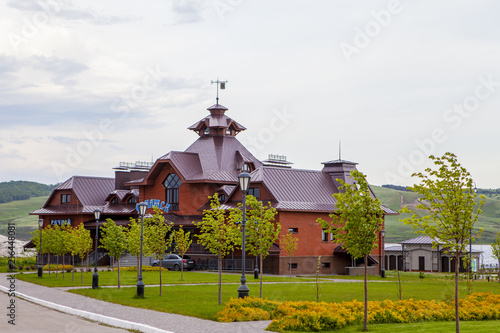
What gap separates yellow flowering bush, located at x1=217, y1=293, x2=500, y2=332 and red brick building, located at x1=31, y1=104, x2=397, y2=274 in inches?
1169

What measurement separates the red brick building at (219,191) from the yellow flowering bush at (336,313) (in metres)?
29.7

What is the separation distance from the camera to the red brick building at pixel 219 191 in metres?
55.1

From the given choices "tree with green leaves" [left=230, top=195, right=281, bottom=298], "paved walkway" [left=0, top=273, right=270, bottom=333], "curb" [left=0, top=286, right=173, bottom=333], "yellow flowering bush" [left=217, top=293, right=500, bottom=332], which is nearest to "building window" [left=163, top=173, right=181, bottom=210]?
"paved walkway" [left=0, top=273, right=270, bottom=333]

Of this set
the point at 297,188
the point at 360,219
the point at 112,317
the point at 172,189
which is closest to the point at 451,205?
the point at 360,219

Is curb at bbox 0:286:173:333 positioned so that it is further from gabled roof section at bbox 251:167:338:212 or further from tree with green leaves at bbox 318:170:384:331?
gabled roof section at bbox 251:167:338:212

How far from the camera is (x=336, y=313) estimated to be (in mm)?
20891

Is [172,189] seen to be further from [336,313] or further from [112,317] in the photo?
[336,313]

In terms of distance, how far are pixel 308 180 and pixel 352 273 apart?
9199 mm

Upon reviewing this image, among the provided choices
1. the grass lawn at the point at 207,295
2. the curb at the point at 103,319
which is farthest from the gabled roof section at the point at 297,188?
the curb at the point at 103,319

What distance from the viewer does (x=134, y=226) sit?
3853 centimetres

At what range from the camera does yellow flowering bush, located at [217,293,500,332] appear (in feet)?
65.3

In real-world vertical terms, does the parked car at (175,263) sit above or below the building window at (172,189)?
below

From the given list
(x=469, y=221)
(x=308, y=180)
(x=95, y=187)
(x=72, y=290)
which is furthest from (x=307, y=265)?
(x=469, y=221)

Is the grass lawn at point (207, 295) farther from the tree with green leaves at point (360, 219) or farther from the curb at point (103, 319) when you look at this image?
the tree with green leaves at point (360, 219)
